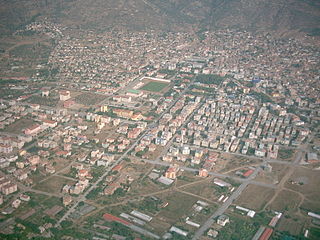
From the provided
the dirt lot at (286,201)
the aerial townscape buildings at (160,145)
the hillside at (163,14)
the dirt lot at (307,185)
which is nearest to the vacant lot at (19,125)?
the aerial townscape buildings at (160,145)

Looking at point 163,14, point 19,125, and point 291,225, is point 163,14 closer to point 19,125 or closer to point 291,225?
point 19,125

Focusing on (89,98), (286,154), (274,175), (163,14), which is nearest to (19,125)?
(89,98)

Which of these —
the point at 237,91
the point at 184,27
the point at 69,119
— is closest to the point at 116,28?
the point at 184,27

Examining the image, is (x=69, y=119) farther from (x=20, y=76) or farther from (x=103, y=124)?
(x=20, y=76)

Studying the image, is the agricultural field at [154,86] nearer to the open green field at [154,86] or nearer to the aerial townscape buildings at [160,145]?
the open green field at [154,86]

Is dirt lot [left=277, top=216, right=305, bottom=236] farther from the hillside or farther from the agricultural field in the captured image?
the hillside

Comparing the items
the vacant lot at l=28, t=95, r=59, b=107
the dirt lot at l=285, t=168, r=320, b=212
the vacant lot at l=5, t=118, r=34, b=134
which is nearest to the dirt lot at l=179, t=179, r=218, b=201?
the dirt lot at l=285, t=168, r=320, b=212
